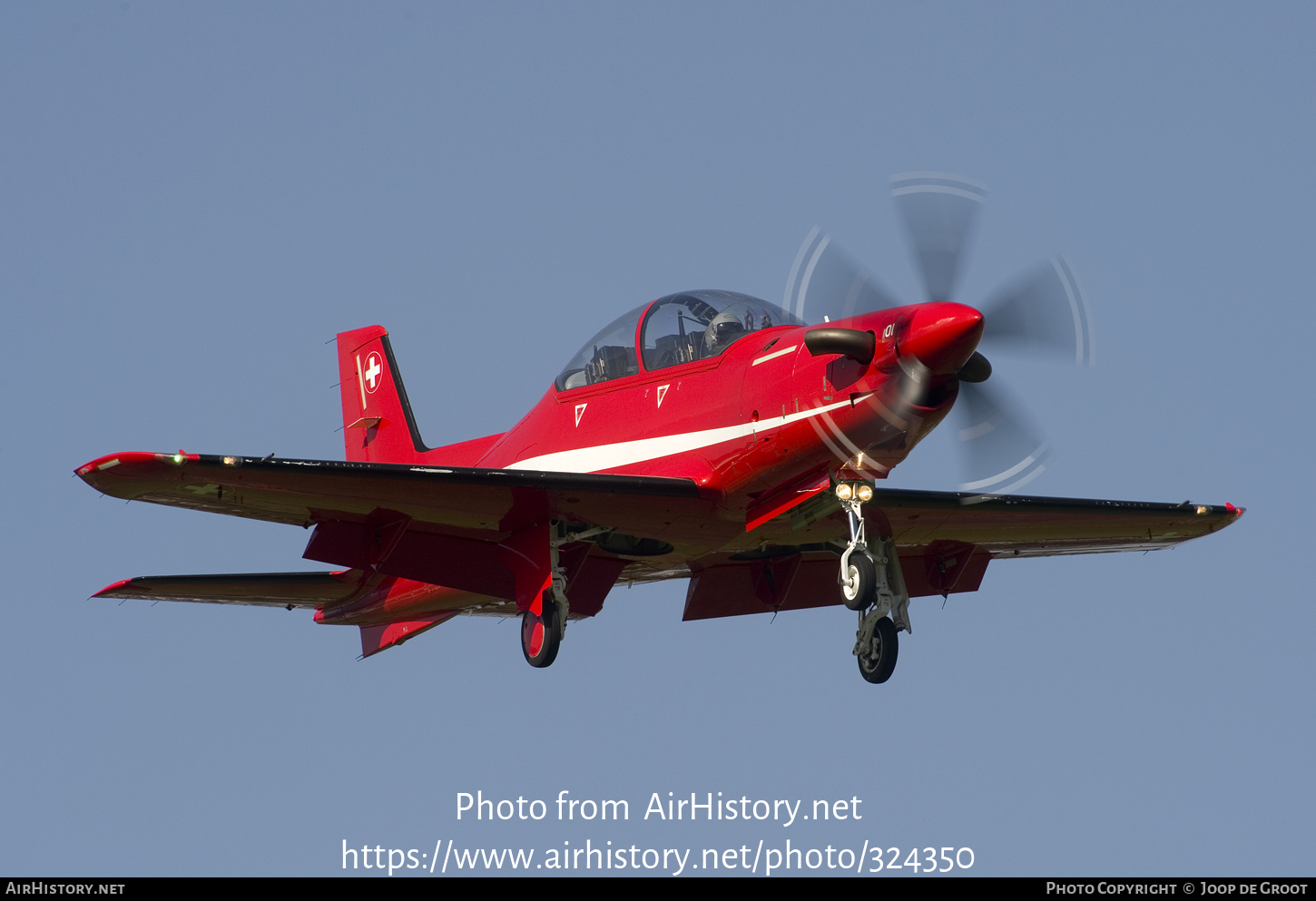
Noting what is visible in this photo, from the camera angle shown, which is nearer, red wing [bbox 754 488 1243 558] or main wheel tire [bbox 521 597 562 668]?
main wheel tire [bbox 521 597 562 668]

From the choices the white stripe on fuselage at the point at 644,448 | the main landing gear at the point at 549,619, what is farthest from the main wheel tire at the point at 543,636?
the white stripe on fuselage at the point at 644,448

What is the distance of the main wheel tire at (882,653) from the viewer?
20719 mm

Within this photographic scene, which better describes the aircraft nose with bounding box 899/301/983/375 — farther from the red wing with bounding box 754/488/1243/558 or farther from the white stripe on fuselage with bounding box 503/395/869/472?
the red wing with bounding box 754/488/1243/558

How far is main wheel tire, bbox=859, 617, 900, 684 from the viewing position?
20719mm

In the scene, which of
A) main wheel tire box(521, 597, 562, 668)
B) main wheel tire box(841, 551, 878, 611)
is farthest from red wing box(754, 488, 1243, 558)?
main wheel tire box(521, 597, 562, 668)

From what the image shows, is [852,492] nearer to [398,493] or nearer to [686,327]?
[686,327]

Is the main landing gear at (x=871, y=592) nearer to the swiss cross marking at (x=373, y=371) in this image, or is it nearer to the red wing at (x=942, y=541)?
the red wing at (x=942, y=541)

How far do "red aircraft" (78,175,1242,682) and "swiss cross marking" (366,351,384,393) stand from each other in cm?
433

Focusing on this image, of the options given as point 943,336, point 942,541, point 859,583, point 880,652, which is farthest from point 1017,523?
point 943,336

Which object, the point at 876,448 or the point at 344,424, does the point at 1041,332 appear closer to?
the point at 876,448

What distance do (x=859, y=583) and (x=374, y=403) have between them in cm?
1232

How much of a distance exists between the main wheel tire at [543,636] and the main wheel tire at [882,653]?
3.92 meters

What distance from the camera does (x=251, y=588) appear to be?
24.2 m

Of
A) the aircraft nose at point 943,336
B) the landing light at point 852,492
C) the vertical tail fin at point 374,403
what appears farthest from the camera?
the vertical tail fin at point 374,403
